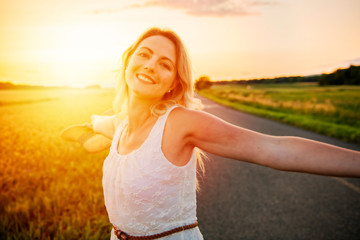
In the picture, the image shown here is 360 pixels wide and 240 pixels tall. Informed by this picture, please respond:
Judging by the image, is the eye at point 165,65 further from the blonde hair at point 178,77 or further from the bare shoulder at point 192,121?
the bare shoulder at point 192,121

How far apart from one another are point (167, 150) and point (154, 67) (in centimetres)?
50

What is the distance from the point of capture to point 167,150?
4.07 feet

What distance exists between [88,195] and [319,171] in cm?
341

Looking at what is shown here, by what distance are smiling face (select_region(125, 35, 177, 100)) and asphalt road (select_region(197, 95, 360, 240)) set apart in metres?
2.47

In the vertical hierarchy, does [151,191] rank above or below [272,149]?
below

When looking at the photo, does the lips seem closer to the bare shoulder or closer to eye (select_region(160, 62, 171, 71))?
eye (select_region(160, 62, 171, 71))

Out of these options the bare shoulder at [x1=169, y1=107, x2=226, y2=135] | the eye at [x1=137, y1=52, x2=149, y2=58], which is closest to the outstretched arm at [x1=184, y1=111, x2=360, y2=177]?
the bare shoulder at [x1=169, y1=107, x2=226, y2=135]

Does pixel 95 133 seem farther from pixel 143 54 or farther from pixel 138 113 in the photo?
pixel 143 54

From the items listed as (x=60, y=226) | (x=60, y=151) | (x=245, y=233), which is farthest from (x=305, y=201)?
(x=60, y=151)

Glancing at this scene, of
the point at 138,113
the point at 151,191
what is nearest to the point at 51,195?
the point at 138,113

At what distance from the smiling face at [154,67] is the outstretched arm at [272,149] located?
0.31 metres

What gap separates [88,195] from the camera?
3.53 meters

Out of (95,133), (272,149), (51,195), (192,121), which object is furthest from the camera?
(51,195)

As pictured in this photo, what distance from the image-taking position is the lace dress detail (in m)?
1.23
